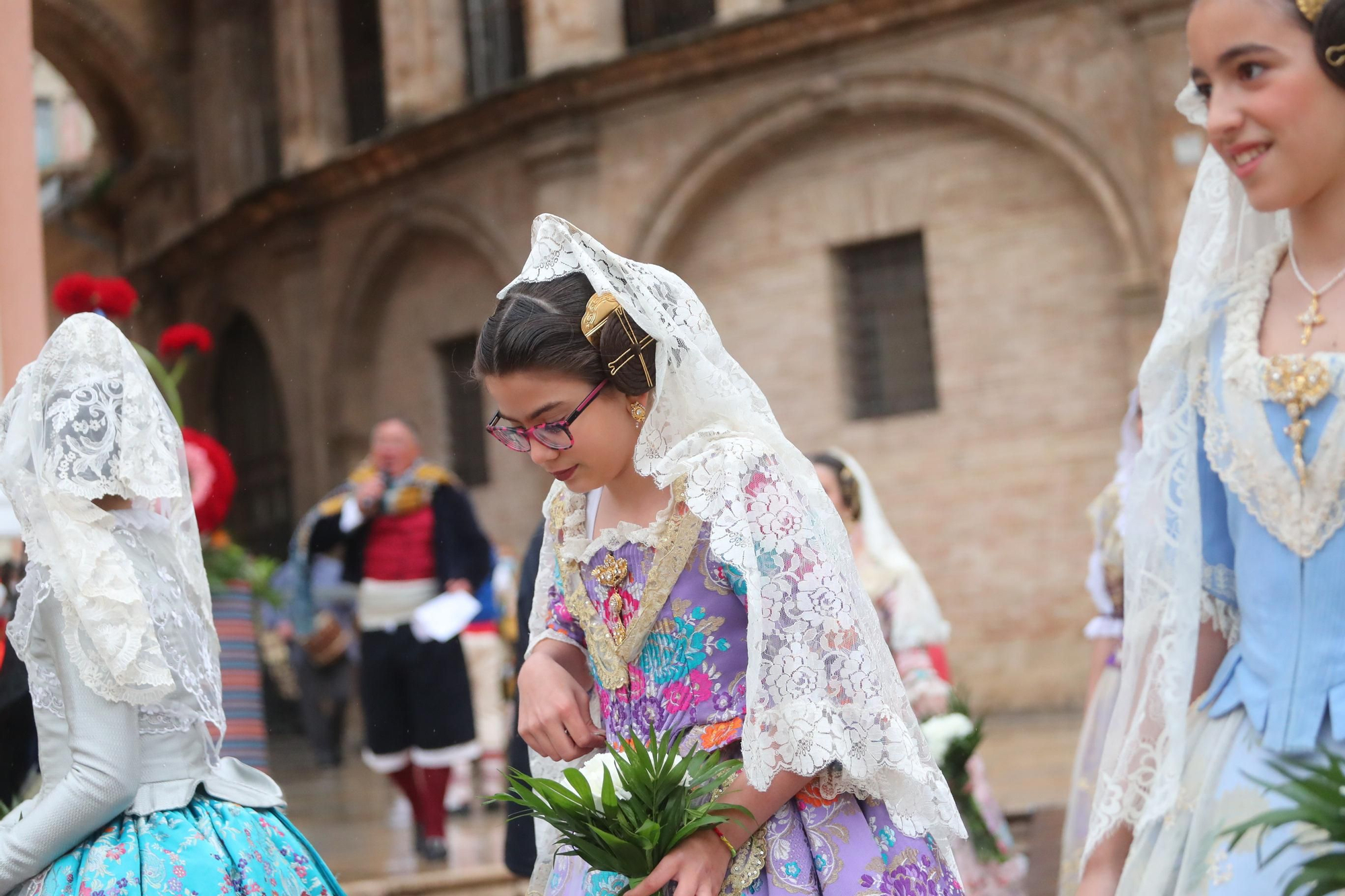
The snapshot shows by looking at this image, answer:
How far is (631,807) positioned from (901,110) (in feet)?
40.1

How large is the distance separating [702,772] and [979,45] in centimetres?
1179

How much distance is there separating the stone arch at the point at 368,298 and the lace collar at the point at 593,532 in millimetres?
14064

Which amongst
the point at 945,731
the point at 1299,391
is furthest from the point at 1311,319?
the point at 945,731

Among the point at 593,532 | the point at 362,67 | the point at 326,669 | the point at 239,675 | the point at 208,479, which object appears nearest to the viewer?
the point at 593,532

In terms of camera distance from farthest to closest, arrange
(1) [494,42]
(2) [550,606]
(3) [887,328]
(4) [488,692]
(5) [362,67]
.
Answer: (5) [362,67]
(1) [494,42]
(3) [887,328]
(4) [488,692]
(2) [550,606]

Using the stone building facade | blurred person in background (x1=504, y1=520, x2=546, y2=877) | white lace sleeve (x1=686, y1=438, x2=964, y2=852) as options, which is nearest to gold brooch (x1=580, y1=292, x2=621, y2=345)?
white lace sleeve (x1=686, y1=438, x2=964, y2=852)

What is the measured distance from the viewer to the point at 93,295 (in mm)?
5531

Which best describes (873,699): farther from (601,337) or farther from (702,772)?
(601,337)

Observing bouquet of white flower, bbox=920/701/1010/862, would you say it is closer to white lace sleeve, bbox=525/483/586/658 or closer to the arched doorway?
white lace sleeve, bbox=525/483/586/658

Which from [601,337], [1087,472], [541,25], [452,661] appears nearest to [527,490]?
[541,25]

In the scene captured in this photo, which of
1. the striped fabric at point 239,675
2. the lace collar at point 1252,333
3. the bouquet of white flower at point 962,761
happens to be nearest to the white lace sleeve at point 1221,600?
the lace collar at point 1252,333

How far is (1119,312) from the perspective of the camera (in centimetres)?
1264

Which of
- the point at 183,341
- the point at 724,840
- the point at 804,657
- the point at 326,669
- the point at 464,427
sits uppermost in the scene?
the point at 464,427

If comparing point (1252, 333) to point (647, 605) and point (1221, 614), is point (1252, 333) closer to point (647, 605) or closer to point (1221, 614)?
point (1221, 614)
